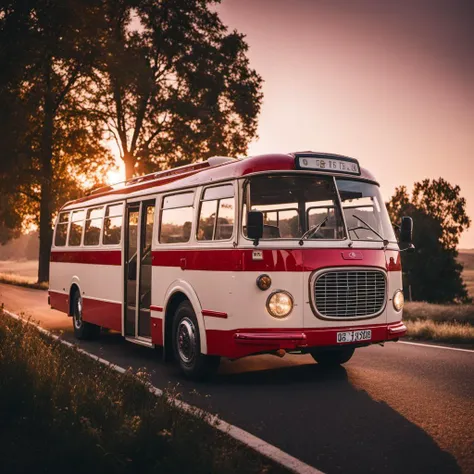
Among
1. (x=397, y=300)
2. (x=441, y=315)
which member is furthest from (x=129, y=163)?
(x=397, y=300)

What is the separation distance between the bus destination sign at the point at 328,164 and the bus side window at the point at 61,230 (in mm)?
8361

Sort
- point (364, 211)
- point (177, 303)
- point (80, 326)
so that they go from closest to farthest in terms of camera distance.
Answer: point (364, 211), point (177, 303), point (80, 326)

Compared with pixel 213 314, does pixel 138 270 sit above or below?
above

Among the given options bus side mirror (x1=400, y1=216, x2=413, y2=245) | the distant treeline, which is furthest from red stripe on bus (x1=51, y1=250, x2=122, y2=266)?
the distant treeline

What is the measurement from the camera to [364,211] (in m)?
8.56

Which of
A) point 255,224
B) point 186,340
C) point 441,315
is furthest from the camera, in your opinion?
point 441,315

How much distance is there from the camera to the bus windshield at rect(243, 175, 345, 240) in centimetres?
793

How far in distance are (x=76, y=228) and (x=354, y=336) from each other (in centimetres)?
817

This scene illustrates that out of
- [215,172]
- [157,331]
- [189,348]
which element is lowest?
[189,348]

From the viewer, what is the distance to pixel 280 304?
759cm

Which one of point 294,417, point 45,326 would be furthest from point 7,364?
point 45,326

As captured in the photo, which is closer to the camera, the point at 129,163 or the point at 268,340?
the point at 268,340

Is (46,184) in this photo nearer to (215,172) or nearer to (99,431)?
(215,172)

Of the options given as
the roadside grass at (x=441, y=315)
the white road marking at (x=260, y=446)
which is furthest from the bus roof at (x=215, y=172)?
the roadside grass at (x=441, y=315)
